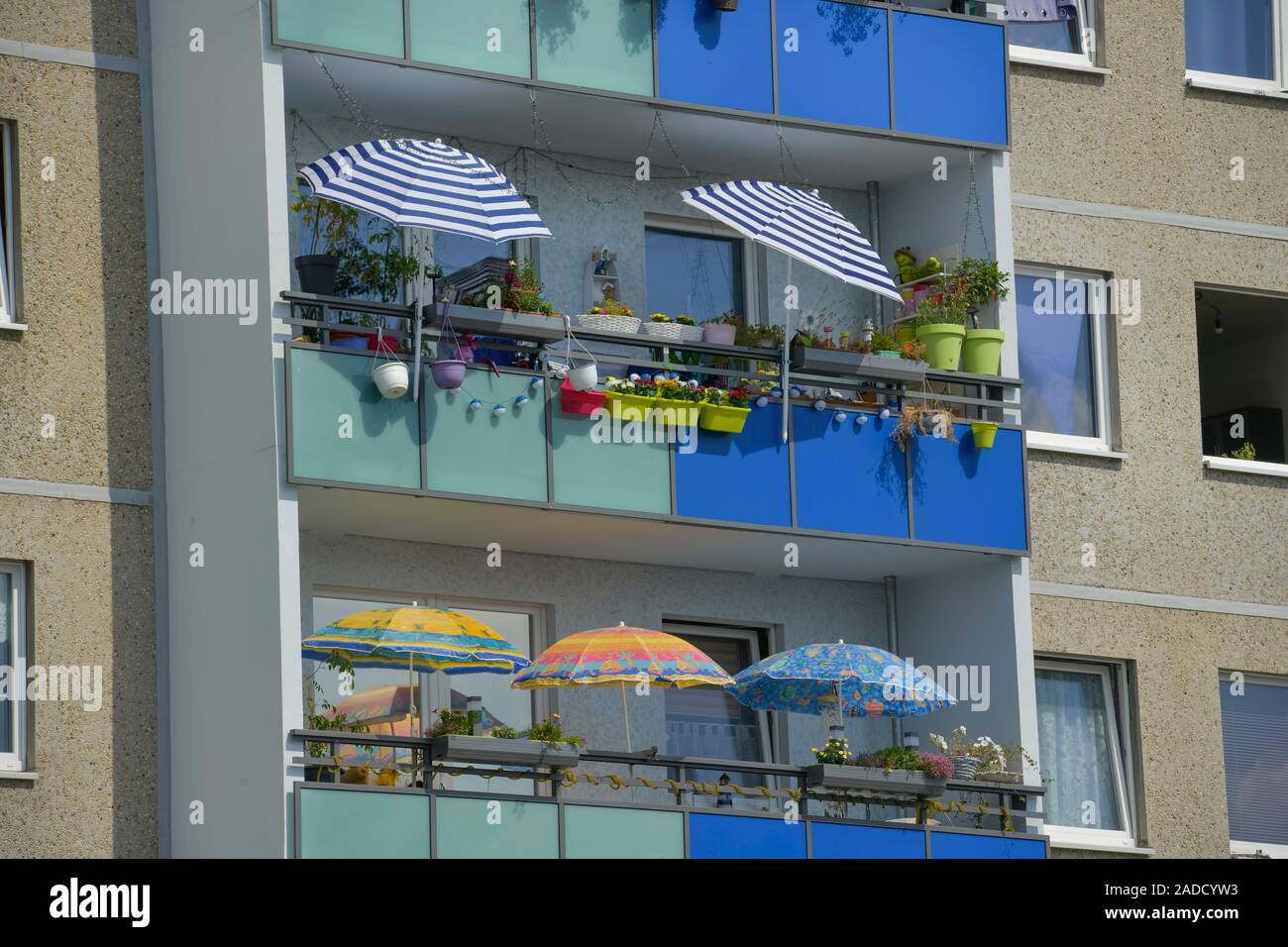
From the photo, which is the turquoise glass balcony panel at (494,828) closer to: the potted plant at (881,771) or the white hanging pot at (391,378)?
the potted plant at (881,771)

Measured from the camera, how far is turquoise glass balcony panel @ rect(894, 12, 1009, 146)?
26.5 m

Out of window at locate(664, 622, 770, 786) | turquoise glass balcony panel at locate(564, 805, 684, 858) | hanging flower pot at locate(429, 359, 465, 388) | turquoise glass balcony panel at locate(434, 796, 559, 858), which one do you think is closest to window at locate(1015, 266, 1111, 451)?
window at locate(664, 622, 770, 786)

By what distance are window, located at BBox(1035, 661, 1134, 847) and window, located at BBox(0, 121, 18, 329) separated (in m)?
9.59

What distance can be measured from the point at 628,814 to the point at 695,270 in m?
5.85

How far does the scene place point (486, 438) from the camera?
77.9 feet

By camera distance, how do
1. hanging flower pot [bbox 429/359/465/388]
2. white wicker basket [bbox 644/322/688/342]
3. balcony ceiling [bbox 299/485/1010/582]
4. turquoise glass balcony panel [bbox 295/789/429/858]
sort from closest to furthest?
turquoise glass balcony panel [bbox 295/789/429/858], hanging flower pot [bbox 429/359/465/388], balcony ceiling [bbox 299/485/1010/582], white wicker basket [bbox 644/322/688/342]

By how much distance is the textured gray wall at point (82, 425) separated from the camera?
2267cm

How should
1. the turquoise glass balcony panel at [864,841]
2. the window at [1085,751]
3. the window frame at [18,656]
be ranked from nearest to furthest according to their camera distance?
1. the window frame at [18,656]
2. the turquoise glass balcony panel at [864,841]
3. the window at [1085,751]

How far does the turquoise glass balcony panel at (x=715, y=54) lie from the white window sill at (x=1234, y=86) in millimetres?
5125

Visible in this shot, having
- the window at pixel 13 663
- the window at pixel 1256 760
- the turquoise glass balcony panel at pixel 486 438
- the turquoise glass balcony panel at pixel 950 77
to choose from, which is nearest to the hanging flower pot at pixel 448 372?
the turquoise glass balcony panel at pixel 486 438

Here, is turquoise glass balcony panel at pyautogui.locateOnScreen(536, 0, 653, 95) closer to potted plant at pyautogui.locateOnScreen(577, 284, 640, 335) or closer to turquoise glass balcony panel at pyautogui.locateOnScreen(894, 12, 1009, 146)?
potted plant at pyautogui.locateOnScreen(577, 284, 640, 335)

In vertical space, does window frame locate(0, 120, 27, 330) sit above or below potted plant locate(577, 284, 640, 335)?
above

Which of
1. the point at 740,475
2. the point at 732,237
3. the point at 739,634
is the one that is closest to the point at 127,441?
the point at 740,475

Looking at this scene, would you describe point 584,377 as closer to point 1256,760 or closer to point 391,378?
point 391,378
